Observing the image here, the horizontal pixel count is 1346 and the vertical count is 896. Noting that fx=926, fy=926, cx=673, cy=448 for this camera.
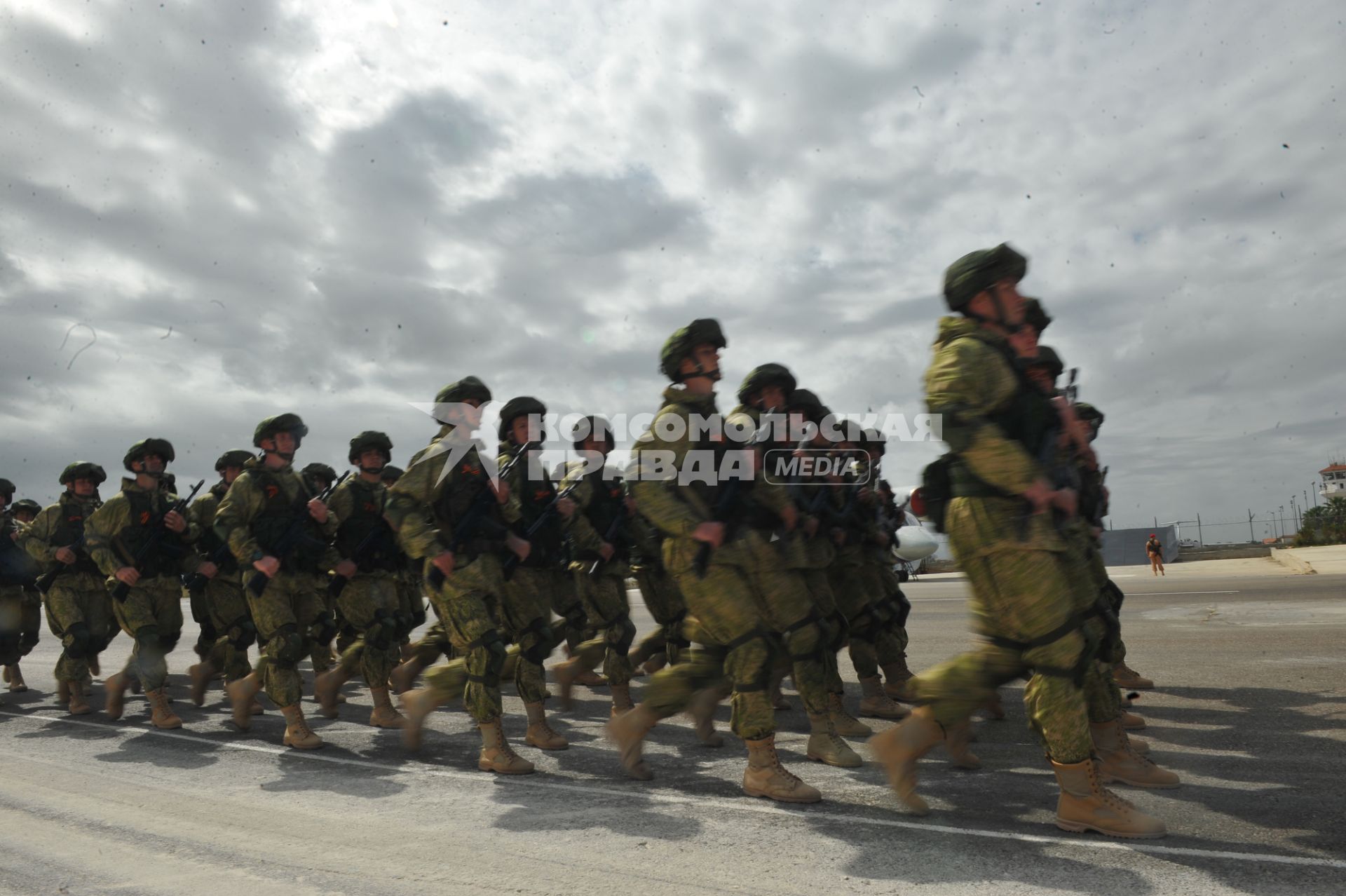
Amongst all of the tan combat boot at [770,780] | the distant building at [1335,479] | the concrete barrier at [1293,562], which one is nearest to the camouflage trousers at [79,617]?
the tan combat boot at [770,780]

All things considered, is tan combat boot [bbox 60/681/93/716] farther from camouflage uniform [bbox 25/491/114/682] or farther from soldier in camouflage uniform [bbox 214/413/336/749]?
soldier in camouflage uniform [bbox 214/413/336/749]

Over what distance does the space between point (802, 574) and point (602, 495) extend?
2.15 m

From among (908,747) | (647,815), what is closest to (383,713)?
(647,815)

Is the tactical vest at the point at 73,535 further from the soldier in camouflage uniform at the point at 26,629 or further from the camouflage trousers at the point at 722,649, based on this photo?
the camouflage trousers at the point at 722,649

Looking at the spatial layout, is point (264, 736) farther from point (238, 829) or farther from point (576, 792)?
point (576, 792)

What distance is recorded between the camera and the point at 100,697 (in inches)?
380

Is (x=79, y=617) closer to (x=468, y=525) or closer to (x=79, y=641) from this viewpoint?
(x=79, y=641)

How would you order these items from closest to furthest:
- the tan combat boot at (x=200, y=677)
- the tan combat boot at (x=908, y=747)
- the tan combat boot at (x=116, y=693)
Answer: the tan combat boot at (x=908, y=747), the tan combat boot at (x=116, y=693), the tan combat boot at (x=200, y=677)

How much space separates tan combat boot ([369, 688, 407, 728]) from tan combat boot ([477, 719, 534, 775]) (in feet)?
6.96

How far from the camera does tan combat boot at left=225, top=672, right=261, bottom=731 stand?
22.9 ft

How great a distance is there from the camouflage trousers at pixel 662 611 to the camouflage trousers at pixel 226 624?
315cm

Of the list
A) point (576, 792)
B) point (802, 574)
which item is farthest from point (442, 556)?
point (802, 574)

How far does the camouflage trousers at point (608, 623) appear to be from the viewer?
718 centimetres

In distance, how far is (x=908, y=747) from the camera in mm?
3801
